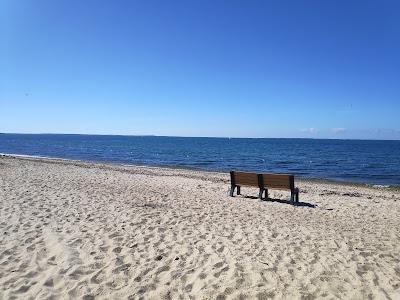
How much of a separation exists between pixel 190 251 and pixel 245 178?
767 centimetres

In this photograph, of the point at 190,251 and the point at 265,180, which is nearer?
the point at 190,251

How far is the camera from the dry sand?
5117 mm

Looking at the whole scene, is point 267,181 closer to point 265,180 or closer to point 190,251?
point 265,180

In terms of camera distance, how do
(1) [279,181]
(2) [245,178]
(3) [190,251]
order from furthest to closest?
(2) [245,178]
(1) [279,181]
(3) [190,251]

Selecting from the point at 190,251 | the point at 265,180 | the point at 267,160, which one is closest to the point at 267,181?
the point at 265,180

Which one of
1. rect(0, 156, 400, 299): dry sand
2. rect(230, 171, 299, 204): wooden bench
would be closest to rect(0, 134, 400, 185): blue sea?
rect(230, 171, 299, 204): wooden bench

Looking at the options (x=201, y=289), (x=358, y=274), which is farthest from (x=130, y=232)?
(x=358, y=274)

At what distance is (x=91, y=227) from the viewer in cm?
816

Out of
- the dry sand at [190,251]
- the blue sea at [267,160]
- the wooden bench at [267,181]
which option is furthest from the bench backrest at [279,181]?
the blue sea at [267,160]

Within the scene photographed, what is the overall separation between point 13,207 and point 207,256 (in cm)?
636

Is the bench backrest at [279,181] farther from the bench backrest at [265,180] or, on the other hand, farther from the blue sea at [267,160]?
the blue sea at [267,160]

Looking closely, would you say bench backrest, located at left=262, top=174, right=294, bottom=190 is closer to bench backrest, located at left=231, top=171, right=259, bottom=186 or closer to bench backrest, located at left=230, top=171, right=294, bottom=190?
bench backrest, located at left=230, top=171, right=294, bottom=190

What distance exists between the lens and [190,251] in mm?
6691

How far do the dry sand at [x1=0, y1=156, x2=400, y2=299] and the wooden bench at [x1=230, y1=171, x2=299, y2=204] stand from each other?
131 cm
